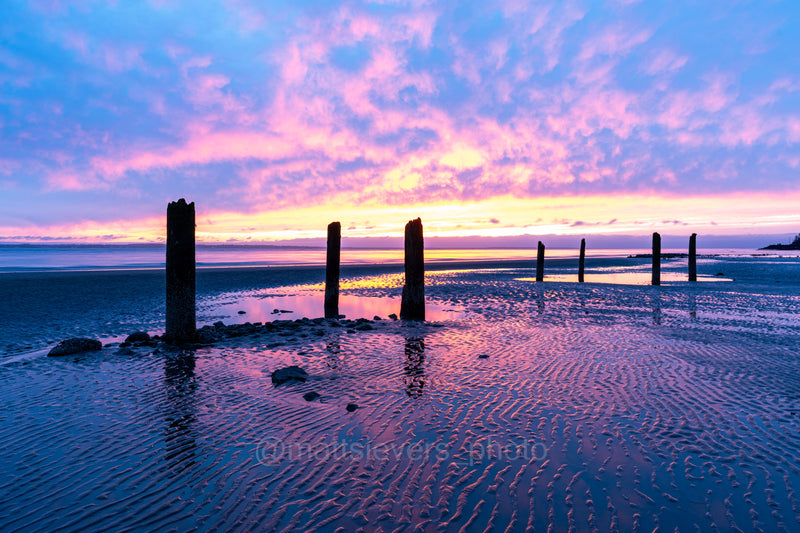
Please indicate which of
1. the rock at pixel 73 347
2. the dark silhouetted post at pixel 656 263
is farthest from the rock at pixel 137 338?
the dark silhouetted post at pixel 656 263

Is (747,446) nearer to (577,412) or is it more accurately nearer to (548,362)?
(577,412)

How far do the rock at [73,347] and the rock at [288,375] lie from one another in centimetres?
453

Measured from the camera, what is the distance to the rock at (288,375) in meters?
6.25

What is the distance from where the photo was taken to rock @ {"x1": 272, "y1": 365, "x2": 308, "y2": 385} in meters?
6.25

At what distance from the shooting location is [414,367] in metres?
7.16

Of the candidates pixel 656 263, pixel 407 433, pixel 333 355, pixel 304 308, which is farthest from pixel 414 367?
pixel 656 263

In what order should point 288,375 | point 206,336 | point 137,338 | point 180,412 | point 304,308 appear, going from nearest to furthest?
1. point 180,412
2. point 288,375
3. point 137,338
4. point 206,336
5. point 304,308

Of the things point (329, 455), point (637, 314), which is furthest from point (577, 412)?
point (637, 314)

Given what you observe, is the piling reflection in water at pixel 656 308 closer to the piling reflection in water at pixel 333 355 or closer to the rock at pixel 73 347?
the piling reflection in water at pixel 333 355

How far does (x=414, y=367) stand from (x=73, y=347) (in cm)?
693

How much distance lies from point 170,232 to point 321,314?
6.92 meters

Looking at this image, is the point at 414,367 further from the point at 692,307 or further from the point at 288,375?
the point at 692,307

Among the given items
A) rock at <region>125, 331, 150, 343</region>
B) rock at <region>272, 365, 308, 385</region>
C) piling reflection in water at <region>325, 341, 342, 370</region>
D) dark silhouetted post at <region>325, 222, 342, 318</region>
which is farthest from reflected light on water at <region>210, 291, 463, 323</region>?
rock at <region>272, 365, 308, 385</region>

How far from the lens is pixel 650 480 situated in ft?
11.8
